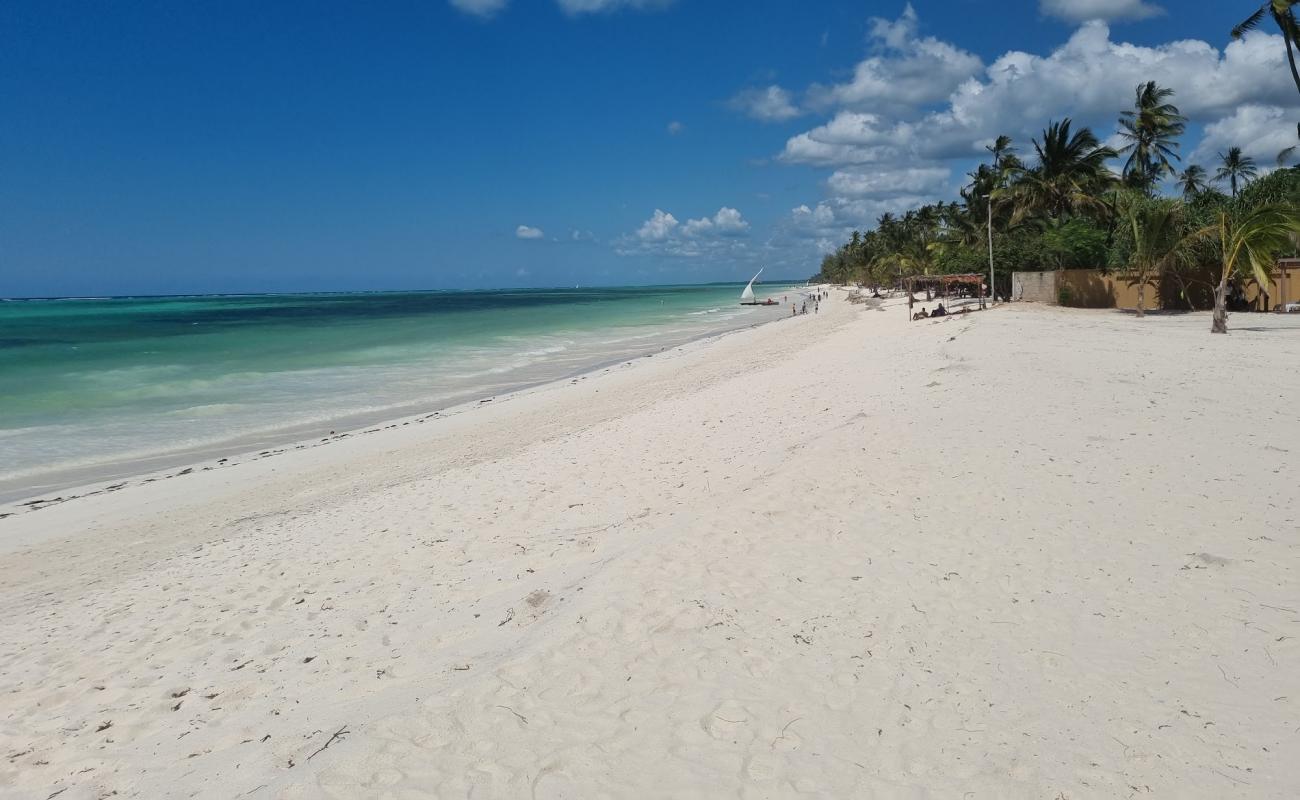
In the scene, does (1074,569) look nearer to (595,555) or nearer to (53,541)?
(595,555)

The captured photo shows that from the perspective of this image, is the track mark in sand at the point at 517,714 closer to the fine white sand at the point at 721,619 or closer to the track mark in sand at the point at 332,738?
the fine white sand at the point at 721,619

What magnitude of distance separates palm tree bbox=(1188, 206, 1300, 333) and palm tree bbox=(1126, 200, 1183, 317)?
3207mm

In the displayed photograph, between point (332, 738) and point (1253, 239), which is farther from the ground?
point (1253, 239)

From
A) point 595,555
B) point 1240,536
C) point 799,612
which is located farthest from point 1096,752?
point 595,555

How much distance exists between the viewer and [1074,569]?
4.94 metres

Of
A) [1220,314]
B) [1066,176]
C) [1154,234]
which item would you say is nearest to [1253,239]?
[1220,314]

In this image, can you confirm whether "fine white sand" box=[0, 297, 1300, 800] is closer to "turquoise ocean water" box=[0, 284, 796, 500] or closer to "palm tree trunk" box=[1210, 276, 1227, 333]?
"turquoise ocean water" box=[0, 284, 796, 500]

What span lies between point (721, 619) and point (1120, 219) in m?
29.6

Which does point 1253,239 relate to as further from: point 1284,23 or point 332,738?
point 332,738

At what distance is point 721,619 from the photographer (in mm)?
4590

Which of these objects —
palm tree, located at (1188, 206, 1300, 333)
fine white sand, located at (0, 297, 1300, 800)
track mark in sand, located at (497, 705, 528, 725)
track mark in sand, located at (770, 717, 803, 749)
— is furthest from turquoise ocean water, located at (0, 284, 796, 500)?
palm tree, located at (1188, 206, 1300, 333)

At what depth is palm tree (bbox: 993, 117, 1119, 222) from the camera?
34.8m

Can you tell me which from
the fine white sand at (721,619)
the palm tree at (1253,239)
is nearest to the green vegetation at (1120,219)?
the palm tree at (1253,239)

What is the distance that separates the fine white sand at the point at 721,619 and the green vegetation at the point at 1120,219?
12727 millimetres
